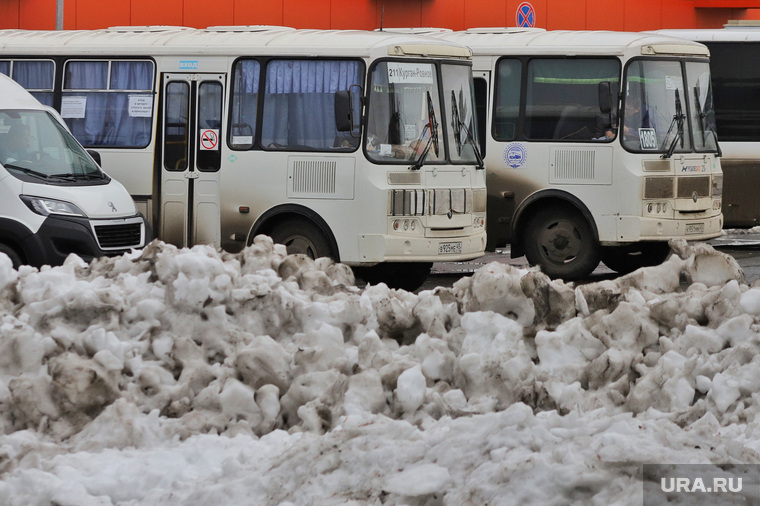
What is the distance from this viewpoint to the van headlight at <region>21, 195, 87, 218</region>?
12.2m

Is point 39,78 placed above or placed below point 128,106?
above

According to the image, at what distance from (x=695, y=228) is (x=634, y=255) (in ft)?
5.15

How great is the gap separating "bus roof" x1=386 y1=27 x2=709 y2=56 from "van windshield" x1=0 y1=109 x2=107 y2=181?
474 cm

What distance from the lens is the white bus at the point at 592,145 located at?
15383mm

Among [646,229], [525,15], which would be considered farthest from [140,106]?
[525,15]

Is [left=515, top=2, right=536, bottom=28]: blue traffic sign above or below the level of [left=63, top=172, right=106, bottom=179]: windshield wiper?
above

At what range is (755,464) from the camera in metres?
4.56

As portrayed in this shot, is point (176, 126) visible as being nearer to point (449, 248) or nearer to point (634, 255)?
point (449, 248)

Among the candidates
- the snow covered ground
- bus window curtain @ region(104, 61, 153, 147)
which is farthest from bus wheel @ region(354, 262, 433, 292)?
the snow covered ground

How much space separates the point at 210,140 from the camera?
569 inches

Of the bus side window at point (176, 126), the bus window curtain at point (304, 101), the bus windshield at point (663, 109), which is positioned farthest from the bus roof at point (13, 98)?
the bus windshield at point (663, 109)

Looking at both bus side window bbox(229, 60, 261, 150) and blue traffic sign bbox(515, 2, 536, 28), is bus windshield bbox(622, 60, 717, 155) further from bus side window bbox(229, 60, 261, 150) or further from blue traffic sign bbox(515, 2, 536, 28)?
blue traffic sign bbox(515, 2, 536, 28)

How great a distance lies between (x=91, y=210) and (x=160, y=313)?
622 centimetres

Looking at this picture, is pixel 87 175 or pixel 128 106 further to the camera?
pixel 128 106
